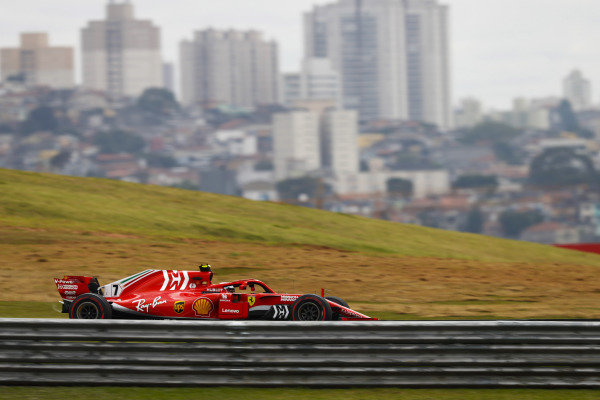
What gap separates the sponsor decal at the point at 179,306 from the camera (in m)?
13.3

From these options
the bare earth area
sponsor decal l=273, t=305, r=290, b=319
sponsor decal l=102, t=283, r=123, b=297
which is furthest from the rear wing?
the bare earth area

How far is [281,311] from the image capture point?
13312 millimetres

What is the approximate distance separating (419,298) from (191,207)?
13255 millimetres

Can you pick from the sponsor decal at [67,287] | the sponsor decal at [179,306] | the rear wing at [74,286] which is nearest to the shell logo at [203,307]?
the sponsor decal at [179,306]

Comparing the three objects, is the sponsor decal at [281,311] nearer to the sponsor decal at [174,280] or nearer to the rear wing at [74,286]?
the sponsor decal at [174,280]

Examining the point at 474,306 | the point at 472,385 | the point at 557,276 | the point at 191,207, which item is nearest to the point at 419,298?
the point at 474,306

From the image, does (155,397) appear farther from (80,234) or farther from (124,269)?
(80,234)

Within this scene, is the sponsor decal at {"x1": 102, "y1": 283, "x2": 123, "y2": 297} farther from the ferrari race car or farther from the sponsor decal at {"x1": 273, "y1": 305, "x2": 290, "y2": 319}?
the sponsor decal at {"x1": 273, "y1": 305, "x2": 290, "y2": 319}

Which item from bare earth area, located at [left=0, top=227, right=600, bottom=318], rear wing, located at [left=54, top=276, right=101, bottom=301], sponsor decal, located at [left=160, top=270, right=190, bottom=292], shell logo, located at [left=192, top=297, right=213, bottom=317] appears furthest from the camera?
bare earth area, located at [left=0, top=227, right=600, bottom=318]

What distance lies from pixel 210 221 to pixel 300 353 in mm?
18696

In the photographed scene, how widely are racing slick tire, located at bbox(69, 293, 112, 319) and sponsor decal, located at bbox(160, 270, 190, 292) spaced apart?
1.07m

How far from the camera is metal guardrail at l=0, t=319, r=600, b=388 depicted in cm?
923

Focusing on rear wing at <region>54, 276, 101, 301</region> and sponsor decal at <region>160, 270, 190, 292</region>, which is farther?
sponsor decal at <region>160, 270, 190, 292</region>

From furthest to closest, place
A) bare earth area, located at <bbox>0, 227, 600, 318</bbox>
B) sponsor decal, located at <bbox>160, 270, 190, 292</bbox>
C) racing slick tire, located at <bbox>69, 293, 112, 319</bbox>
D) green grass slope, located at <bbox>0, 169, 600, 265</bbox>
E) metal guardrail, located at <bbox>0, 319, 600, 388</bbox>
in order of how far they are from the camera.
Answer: green grass slope, located at <bbox>0, 169, 600, 265</bbox>
bare earth area, located at <bbox>0, 227, 600, 318</bbox>
sponsor decal, located at <bbox>160, 270, 190, 292</bbox>
racing slick tire, located at <bbox>69, 293, 112, 319</bbox>
metal guardrail, located at <bbox>0, 319, 600, 388</bbox>
